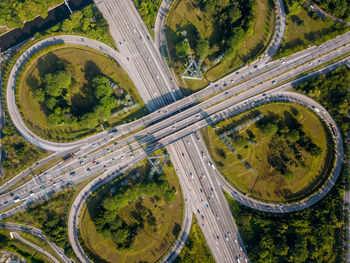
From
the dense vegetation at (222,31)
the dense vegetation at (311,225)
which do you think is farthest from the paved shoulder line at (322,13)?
the dense vegetation at (222,31)

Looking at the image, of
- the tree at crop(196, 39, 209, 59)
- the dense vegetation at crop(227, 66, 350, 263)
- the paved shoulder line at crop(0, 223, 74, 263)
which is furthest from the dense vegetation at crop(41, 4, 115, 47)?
the dense vegetation at crop(227, 66, 350, 263)

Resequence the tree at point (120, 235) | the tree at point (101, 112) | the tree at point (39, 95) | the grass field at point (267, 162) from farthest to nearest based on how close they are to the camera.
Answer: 1. the grass field at point (267, 162)
2. the tree at point (39, 95)
3. the tree at point (101, 112)
4. the tree at point (120, 235)

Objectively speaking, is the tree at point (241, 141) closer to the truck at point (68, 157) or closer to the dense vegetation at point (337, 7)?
the dense vegetation at point (337, 7)

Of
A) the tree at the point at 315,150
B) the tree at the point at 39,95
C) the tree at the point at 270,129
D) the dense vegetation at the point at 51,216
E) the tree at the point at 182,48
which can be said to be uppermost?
the tree at the point at 39,95

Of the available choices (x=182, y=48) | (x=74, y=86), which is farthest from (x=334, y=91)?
(x=74, y=86)

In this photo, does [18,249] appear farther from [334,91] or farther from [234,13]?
[334,91]

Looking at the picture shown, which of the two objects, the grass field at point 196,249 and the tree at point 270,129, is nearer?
the tree at point 270,129
